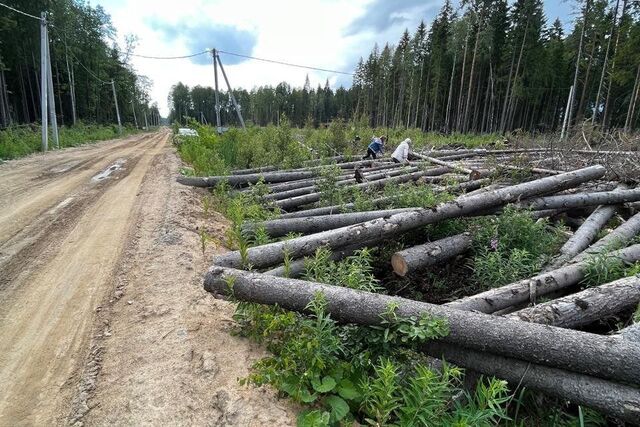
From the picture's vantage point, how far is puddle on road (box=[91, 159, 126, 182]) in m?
9.83

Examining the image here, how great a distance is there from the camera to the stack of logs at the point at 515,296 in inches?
93.7

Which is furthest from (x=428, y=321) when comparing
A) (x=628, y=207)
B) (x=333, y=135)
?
(x=333, y=135)

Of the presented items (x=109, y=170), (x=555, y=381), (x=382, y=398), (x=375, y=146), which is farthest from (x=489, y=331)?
(x=109, y=170)

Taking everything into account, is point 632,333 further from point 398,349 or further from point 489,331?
point 398,349

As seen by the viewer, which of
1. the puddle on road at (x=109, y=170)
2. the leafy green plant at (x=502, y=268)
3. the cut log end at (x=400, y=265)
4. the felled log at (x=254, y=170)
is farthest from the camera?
→ the felled log at (x=254, y=170)

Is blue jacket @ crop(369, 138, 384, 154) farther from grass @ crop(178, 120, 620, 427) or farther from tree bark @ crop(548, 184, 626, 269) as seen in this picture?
tree bark @ crop(548, 184, 626, 269)

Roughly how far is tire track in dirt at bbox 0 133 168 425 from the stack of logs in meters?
1.29

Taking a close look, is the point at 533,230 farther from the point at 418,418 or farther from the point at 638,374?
the point at 418,418

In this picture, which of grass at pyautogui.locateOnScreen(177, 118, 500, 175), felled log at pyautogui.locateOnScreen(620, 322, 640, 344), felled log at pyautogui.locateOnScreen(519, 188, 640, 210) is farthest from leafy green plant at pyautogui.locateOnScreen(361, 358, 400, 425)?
grass at pyautogui.locateOnScreen(177, 118, 500, 175)

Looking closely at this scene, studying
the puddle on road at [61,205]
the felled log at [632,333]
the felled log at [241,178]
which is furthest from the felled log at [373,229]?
the felled log at [241,178]

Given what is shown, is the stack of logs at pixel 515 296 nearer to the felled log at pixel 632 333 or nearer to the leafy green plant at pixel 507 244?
the felled log at pixel 632 333

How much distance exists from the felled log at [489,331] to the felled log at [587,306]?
1.31 ft

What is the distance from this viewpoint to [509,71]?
37.5 m

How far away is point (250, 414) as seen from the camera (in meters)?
2.34
